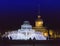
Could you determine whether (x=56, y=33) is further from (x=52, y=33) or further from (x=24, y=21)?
(x=24, y=21)

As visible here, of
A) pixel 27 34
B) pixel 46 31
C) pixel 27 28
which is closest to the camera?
pixel 27 34

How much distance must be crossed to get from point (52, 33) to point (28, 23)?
5.63 metres

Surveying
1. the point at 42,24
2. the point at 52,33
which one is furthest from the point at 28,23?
the point at 42,24

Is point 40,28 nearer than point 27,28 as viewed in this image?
No

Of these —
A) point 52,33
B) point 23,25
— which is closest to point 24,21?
point 23,25

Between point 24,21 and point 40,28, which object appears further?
point 40,28

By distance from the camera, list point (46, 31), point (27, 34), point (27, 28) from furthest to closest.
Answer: point (46, 31), point (27, 28), point (27, 34)

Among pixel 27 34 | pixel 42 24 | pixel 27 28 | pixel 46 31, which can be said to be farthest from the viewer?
pixel 42 24

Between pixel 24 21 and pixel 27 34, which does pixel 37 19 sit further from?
pixel 27 34

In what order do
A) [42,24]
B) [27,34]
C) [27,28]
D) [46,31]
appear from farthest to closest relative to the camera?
[42,24] → [46,31] → [27,28] → [27,34]

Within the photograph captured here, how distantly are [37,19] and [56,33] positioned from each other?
492 inches

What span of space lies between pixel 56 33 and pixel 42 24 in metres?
11.2

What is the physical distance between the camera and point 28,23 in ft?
158

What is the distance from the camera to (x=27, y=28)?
158ft
